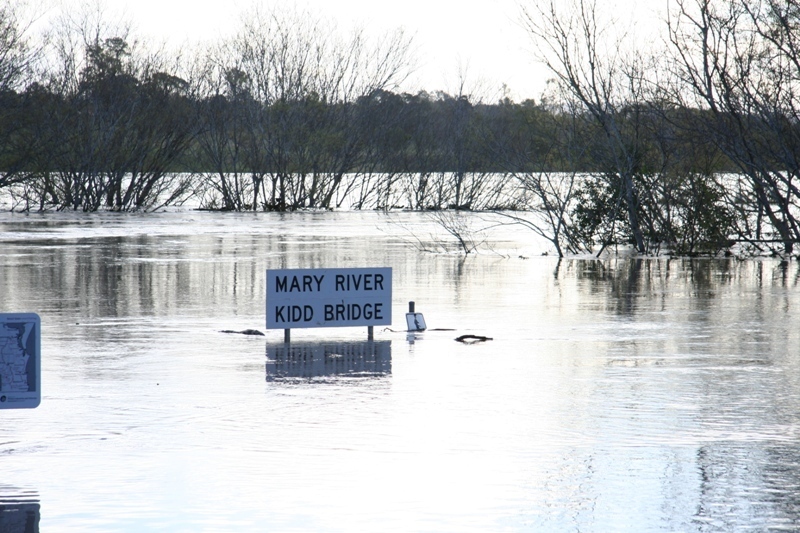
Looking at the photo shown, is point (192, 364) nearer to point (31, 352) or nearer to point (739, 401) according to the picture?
point (31, 352)

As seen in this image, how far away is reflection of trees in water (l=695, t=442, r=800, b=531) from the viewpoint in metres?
5.96

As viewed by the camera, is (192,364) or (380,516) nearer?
(380,516)

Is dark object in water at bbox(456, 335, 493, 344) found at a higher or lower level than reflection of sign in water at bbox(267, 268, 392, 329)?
lower

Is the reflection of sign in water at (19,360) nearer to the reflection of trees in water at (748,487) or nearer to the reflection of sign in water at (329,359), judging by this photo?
the reflection of sign in water at (329,359)

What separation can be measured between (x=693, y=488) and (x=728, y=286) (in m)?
14.0

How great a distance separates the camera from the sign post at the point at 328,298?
495 inches

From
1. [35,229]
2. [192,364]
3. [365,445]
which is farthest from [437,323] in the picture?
[35,229]

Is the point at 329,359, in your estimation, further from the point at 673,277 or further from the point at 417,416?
the point at 673,277

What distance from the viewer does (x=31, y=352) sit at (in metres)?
7.23

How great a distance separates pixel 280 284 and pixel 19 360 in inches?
216

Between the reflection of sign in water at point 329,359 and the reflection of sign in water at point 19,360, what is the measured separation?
10.7 feet

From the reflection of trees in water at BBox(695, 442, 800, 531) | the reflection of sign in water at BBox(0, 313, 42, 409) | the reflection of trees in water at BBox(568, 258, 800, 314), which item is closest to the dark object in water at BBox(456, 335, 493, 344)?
the reflection of trees in water at BBox(568, 258, 800, 314)

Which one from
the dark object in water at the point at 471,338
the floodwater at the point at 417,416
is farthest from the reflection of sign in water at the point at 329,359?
the dark object in water at the point at 471,338

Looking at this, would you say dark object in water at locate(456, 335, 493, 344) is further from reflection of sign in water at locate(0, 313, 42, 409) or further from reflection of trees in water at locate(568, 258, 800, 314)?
reflection of sign in water at locate(0, 313, 42, 409)
